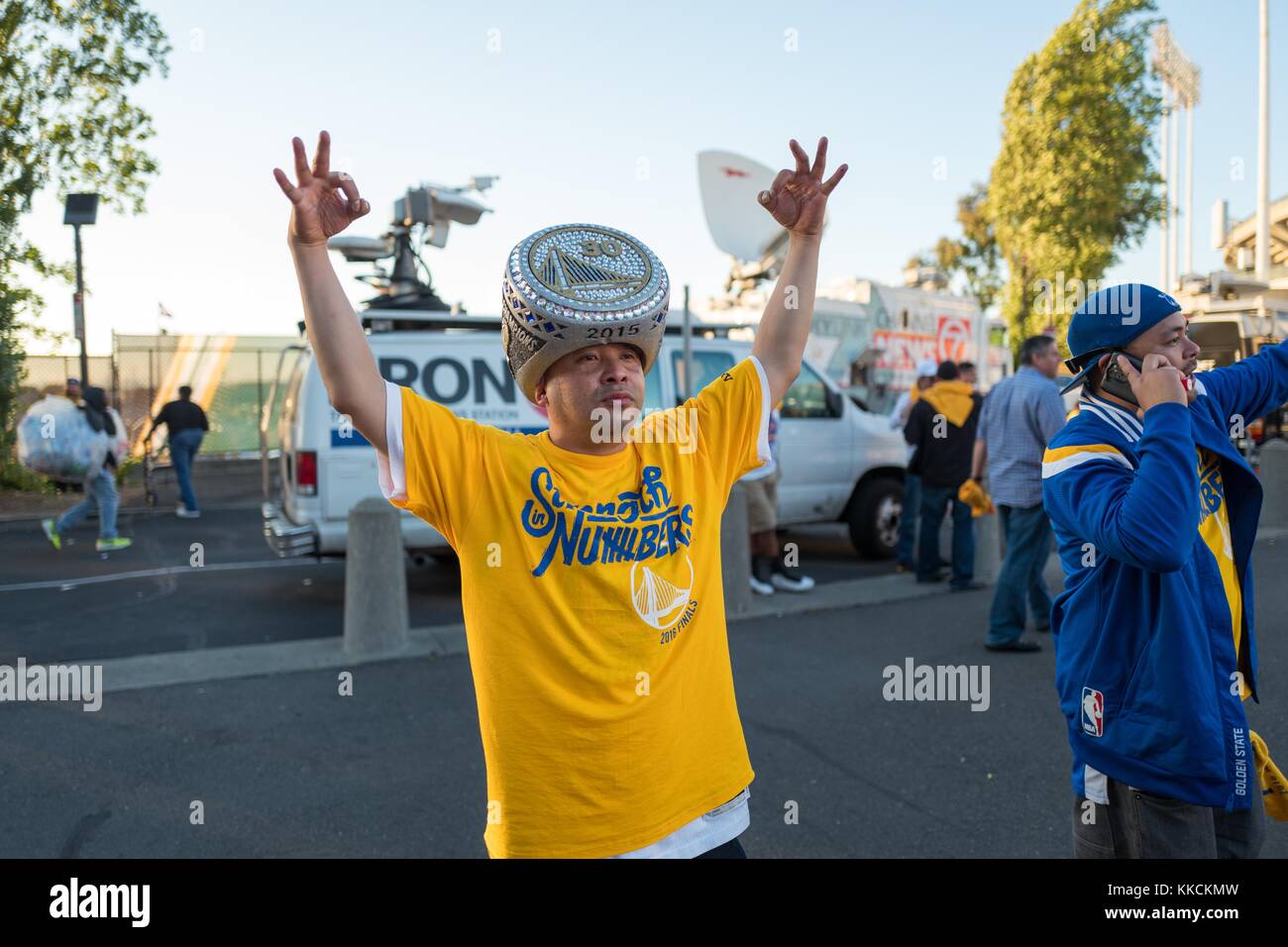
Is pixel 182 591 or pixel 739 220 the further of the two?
pixel 739 220

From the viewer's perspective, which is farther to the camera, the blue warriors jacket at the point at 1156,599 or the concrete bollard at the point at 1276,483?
the concrete bollard at the point at 1276,483

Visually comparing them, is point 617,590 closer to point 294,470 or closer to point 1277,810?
point 1277,810

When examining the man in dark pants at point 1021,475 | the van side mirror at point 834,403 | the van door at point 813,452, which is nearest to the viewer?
the man in dark pants at point 1021,475

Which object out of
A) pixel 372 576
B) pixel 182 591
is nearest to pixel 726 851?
pixel 372 576

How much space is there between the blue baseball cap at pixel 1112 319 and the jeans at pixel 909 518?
6.88 meters

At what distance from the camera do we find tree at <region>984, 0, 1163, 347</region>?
67.4ft

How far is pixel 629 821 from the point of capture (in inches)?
70.1

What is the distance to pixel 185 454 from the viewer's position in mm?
14750

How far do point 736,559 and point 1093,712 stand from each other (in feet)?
16.8

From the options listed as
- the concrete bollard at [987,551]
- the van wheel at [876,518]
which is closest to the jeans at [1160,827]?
the concrete bollard at [987,551]

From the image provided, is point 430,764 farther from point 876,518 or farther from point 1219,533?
point 876,518

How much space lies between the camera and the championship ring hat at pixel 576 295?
67.9 inches

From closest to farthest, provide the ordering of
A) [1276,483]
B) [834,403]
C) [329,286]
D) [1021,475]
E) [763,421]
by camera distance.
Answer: [329,286]
[763,421]
[1021,475]
[834,403]
[1276,483]

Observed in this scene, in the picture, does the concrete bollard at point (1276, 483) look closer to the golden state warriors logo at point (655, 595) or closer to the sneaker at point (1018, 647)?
the sneaker at point (1018, 647)
